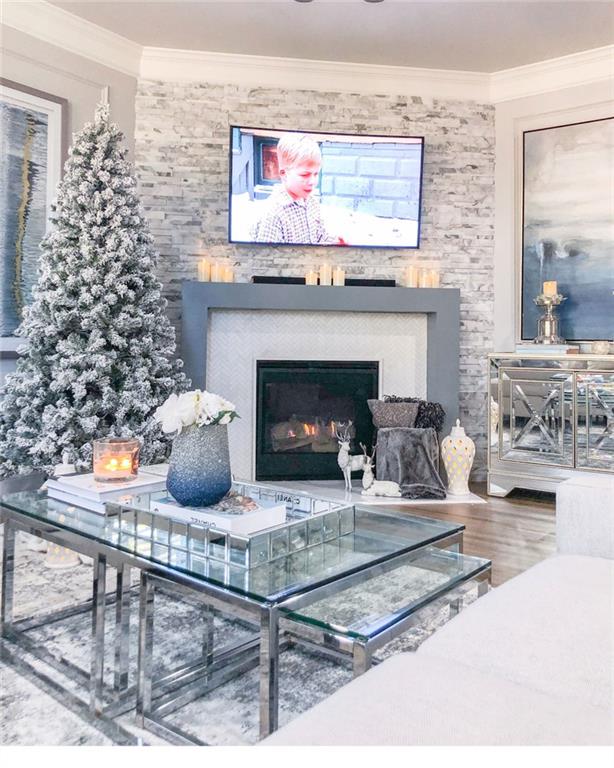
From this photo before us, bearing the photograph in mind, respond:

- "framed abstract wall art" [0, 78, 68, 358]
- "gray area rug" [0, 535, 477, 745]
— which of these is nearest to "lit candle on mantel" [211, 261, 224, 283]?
"framed abstract wall art" [0, 78, 68, 358]

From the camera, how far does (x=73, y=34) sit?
12.3 ft

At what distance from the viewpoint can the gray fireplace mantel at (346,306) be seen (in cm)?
397

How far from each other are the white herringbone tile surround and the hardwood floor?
A: 990mm

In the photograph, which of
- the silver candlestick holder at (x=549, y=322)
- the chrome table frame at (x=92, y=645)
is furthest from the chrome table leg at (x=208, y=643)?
the silver candlestick holder at (x=549, y=322)

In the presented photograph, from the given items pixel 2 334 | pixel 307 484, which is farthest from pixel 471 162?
pixel 2 334

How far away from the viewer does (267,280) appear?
4.13m

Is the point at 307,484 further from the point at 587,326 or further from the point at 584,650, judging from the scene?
the point at 584,650

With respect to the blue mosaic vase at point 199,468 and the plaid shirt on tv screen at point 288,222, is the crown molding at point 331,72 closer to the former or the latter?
the plaid shirt on tv screen at point 288,222

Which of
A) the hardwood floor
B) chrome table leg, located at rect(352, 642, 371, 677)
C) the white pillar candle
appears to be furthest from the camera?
the white pillar candle

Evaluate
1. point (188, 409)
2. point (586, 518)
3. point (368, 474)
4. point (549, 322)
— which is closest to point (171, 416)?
point (188, 409)

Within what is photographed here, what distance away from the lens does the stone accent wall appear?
4.16 metres

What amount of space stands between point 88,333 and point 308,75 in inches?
96.3

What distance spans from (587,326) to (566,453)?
96cm

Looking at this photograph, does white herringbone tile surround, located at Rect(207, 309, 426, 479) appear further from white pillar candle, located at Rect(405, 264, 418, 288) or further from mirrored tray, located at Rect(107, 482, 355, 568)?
mirrored tray, located at Rect(107, 482, 355, 568)
